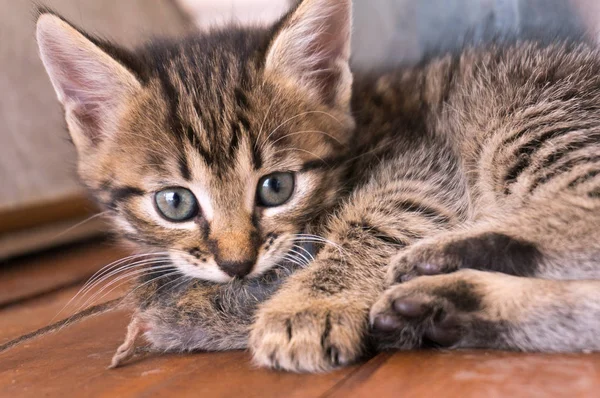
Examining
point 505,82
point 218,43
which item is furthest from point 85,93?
point 505,82

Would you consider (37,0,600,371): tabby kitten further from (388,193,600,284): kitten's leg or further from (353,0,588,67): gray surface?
(353,0,588,67): gray surface

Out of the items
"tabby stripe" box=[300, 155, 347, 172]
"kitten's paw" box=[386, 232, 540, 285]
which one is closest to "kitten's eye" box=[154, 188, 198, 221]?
"tabby stripe" box=[300, 155, 347, 172]

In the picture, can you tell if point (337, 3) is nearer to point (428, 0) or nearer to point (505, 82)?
point (505, 82)

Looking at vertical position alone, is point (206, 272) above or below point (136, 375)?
above

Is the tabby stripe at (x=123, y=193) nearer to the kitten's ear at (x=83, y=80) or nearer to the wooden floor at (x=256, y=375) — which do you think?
the kitten's ear at (x=83, y=80)

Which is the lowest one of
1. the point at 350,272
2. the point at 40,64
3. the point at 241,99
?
the point at 350,272

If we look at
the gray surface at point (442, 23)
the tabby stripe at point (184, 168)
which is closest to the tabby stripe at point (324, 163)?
the tabby stripe at point (184, 168)

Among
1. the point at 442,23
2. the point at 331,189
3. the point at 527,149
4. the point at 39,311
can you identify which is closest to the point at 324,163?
the point at 331,189

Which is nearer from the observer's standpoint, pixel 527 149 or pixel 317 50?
pixel 527 149

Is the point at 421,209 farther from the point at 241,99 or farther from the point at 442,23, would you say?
the point at 442,23
